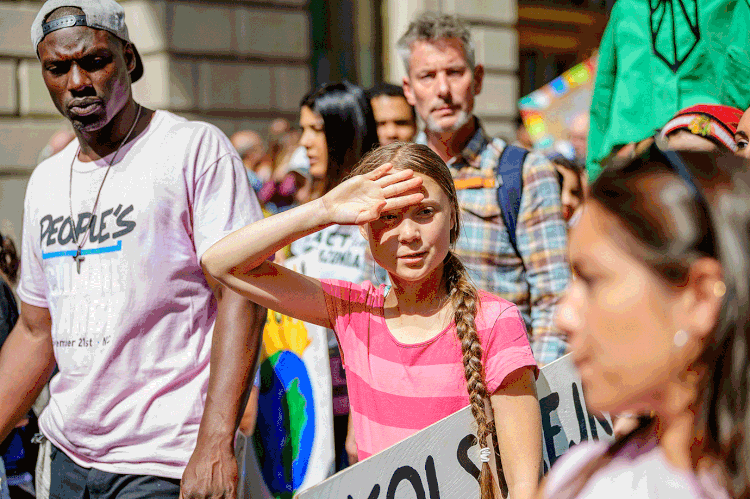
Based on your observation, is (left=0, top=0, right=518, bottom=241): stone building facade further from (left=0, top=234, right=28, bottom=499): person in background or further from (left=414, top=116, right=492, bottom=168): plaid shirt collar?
(left=414, top=116, right=492, bottom=168): plaid shirt collar

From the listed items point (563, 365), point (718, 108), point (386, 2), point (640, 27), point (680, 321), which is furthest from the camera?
point (386, 2)

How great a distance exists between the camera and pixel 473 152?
134 inches

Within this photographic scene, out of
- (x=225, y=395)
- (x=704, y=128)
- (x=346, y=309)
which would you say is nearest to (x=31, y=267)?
(x=225, y=395)

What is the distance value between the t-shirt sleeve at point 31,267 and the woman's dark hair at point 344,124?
1.47m

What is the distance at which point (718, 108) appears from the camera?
9.45 ft

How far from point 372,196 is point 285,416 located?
57.3 inches

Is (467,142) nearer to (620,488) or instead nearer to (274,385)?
(274,385)

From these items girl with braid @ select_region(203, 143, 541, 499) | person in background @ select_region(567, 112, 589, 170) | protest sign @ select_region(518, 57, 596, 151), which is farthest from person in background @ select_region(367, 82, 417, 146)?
protest sign @ select_region(518, 57, 596, 151)

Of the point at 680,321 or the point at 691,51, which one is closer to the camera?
the point at 680,321

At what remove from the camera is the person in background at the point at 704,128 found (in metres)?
2.68

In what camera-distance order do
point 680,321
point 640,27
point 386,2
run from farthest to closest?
point 386,2 < point 640,27 < point 680,321

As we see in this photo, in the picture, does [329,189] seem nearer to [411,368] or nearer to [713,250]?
[411,368]

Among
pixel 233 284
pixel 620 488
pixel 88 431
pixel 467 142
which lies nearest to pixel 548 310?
pixel 467 142

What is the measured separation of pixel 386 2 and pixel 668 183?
10.1 metres
